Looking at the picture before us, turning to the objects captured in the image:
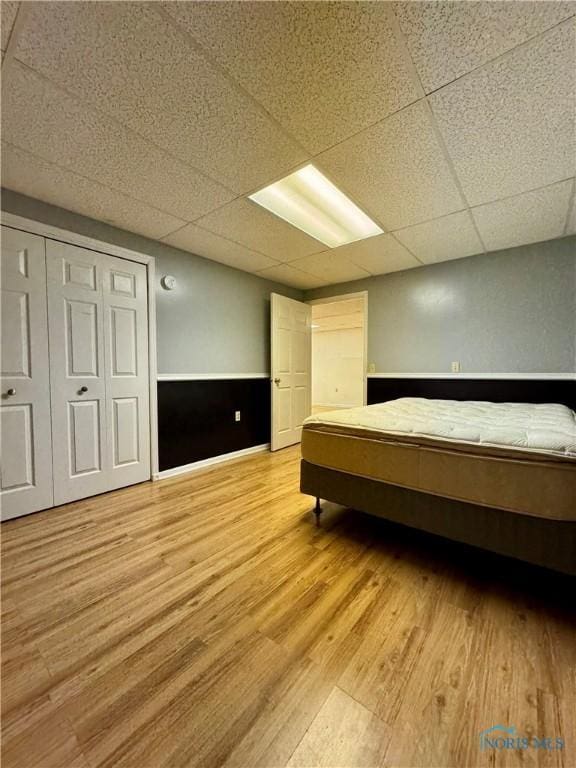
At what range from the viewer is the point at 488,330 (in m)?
3.11

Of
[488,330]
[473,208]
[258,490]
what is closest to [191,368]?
[258,490]

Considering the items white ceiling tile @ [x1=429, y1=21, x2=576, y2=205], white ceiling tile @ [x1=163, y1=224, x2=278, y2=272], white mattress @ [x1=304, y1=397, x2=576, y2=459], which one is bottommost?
white mattress @ [x1=304, y1=397, x2=576, y2=459]

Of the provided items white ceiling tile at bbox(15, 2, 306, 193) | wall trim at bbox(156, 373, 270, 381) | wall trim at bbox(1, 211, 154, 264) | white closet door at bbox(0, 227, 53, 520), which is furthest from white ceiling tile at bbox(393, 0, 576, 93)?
wall trim at bbox(156, 373, 270, 381)

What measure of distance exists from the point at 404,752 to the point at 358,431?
4.20 ft

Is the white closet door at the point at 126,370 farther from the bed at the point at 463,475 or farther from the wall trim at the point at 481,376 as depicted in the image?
the wall trim at the point at 481,376

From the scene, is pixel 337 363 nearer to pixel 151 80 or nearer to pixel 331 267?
pixel 331 267

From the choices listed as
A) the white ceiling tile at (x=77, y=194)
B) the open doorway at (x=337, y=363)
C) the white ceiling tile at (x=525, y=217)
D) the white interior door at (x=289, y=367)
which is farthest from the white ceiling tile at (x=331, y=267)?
the open doorway at (x=337, y=363)

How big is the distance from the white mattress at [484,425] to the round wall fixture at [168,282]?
195 centimetres

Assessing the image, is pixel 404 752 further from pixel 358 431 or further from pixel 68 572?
pixel 68 572

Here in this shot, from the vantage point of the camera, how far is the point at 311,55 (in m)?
1.16

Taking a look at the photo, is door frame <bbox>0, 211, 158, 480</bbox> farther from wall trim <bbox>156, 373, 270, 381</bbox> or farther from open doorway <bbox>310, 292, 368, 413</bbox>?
open doorway <bbox>310, 292, 368, 413</bbox>

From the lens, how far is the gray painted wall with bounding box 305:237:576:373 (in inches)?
109

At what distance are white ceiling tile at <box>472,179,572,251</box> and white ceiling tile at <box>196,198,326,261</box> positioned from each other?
4.61ft

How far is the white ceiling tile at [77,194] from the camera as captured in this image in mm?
1787
